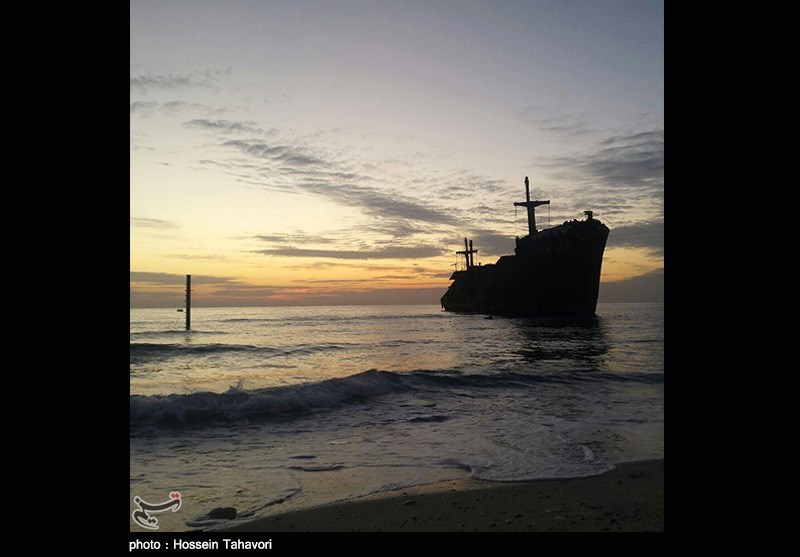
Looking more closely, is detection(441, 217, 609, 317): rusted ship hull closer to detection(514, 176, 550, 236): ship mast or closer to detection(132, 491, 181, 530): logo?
detection(514, 176, 550, 236): ship mast

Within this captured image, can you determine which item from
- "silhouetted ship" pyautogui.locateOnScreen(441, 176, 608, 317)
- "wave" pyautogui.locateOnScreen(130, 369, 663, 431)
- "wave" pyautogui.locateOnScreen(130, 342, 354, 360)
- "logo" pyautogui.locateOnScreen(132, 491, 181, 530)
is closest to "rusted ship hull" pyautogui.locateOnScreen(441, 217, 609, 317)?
"silhouetted ship" pyautogui.locateOnScreen(441, 176, 608, 317)

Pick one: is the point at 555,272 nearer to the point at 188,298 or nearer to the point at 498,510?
the point at 188,298

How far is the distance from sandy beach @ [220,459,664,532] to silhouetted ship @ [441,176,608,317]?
190 feet

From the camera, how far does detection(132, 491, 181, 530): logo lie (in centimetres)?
457

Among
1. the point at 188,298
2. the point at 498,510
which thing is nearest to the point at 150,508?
the point at 498,510

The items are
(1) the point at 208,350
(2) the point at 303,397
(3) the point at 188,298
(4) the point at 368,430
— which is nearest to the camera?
(4) the point at 368,430

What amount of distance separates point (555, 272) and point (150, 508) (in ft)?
202

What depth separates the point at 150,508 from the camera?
5066 millimetres

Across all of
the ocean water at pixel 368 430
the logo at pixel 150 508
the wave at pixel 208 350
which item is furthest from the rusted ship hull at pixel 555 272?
the logo at pixel 150 508

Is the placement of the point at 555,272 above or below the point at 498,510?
above
